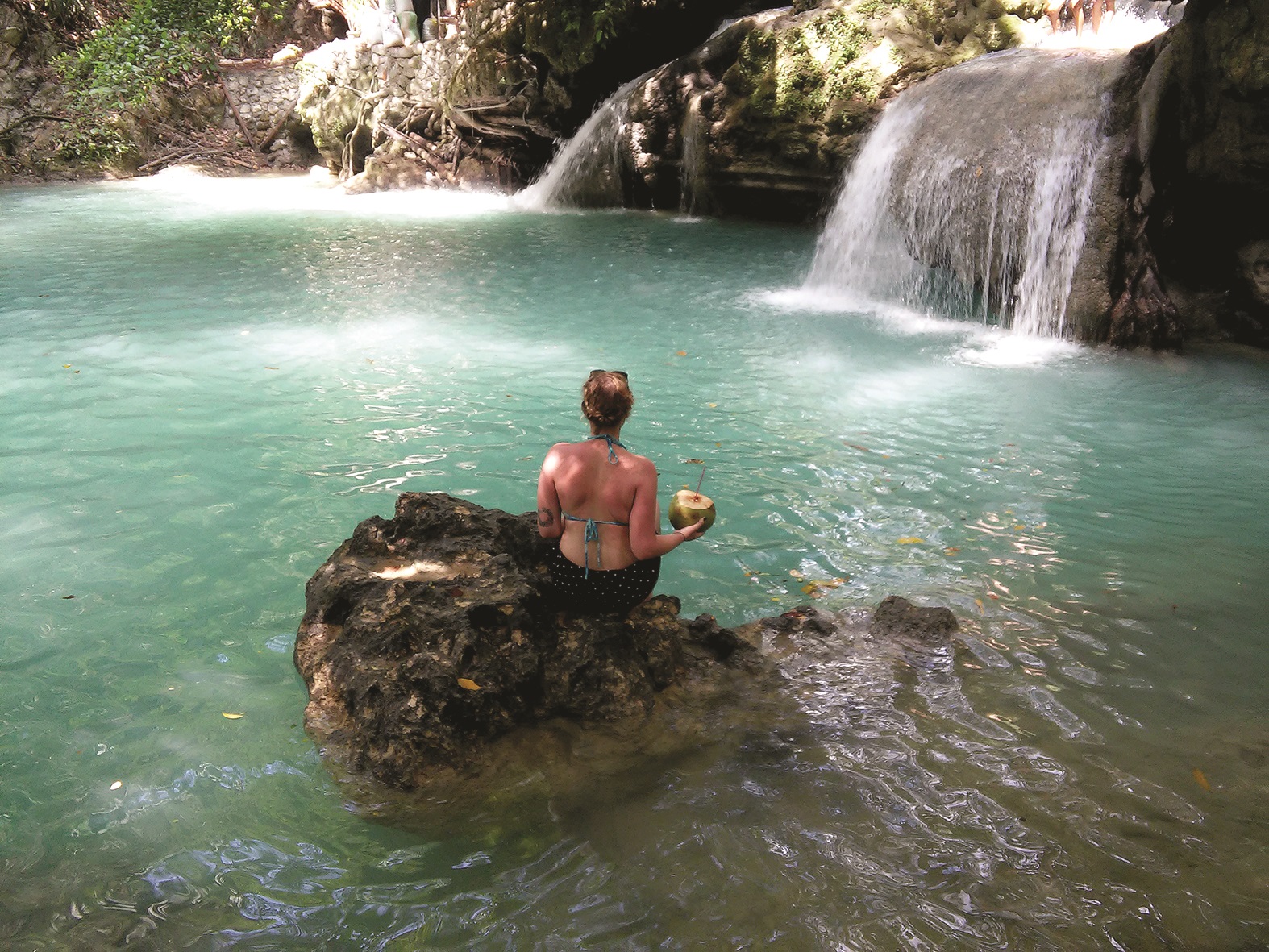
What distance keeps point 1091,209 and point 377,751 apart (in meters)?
8.48

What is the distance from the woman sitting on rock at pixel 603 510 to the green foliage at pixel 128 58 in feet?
73.8

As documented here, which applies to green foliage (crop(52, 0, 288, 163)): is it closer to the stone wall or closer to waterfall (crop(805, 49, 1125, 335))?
the stone wall

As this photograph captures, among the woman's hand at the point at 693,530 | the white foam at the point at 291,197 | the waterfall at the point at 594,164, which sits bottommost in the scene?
the woman's hand at the point at 693,530

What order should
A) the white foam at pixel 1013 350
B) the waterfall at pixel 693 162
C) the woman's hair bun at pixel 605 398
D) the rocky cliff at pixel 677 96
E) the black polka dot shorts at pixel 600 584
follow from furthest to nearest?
the waterfall at pixel 693 162 → the rocky cliff at pixel 677 96 → the white foam at pixel 1013 350 → the black polka dot shorts at pixel 600 584 → the woman's hair bun at pixel 605 398

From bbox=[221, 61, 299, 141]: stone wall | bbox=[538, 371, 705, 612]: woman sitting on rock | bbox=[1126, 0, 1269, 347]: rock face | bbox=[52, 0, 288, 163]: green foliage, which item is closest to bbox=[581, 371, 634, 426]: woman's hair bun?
bbox=[538, 371, 705, 612]: woman sitting on rock

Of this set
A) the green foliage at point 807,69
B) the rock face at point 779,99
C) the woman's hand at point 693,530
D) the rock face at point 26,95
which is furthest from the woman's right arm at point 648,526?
the rock face at point 26,95

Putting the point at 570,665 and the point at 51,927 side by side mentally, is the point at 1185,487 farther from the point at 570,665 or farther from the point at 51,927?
the point at 51,927

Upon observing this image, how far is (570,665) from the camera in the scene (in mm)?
3662

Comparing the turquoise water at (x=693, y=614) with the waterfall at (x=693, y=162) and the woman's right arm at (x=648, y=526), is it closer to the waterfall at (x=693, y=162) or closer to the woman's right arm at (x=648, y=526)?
the woman's right arm at (x=648, y=526)

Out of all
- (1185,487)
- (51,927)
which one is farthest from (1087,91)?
(51,927)

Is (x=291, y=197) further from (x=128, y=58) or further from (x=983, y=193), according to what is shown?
(x=983, y=193)

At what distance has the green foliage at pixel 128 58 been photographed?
21.5 metres

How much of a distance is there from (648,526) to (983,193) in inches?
304

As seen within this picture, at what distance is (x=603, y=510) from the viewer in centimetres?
370
